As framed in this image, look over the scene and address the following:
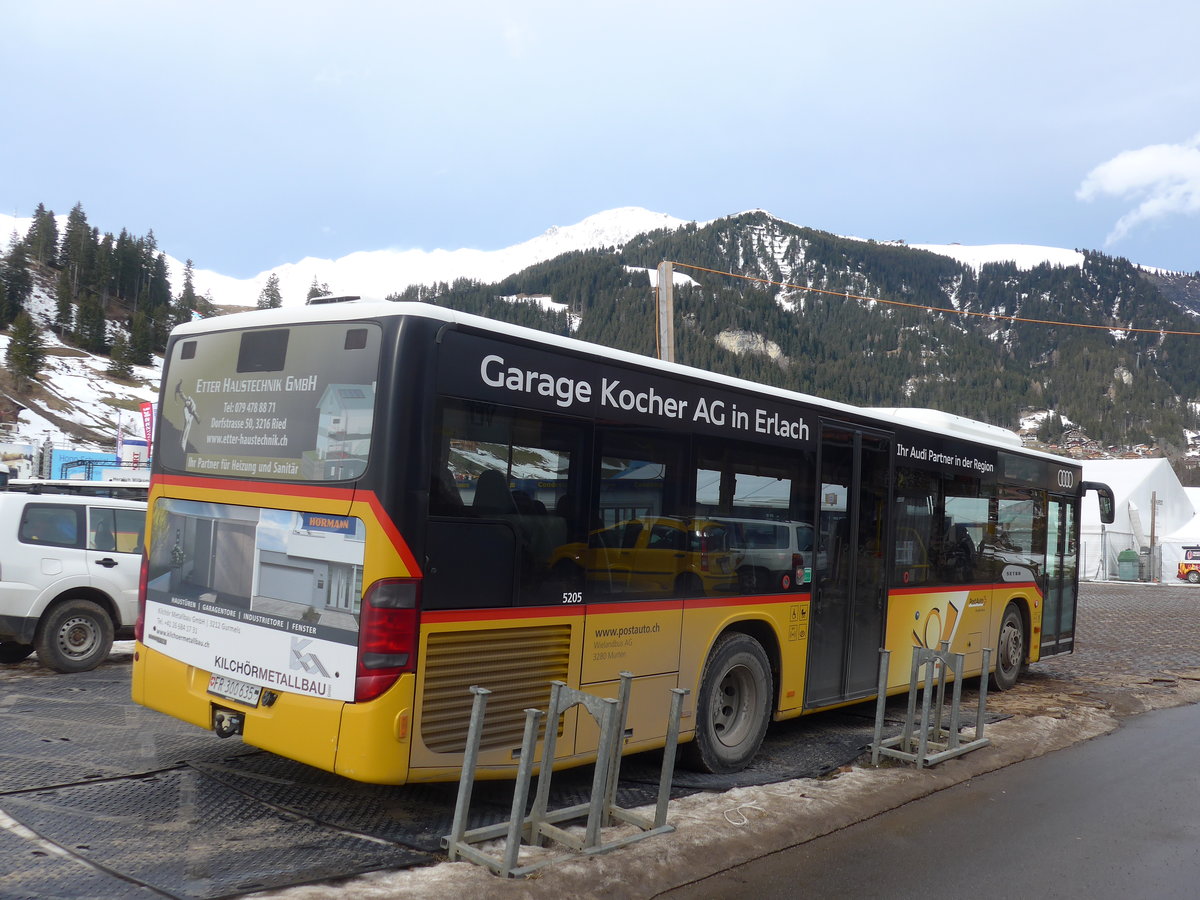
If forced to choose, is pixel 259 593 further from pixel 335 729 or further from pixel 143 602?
pixel 143 602

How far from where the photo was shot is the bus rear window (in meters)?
4.94

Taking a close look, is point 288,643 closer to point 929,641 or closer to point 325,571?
point 325,571

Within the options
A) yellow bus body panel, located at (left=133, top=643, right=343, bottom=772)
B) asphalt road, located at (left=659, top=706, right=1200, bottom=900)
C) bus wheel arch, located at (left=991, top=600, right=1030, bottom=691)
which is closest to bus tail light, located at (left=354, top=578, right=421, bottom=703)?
yellow bus body panel, located at (left=133, top=643, right=343, bottom=772)

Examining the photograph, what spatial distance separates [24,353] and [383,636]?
349 ft

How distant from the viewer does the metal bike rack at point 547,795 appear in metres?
4.49

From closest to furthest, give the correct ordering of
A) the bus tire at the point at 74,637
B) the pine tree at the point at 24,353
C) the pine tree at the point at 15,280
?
the bus tire at the point at 74,637 → the pine tree at the point at 24,353 → the pine tree at the point at 15,280

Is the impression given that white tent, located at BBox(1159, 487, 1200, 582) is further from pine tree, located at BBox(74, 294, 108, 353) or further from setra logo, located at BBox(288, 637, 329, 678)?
pine tree, located at BBox(74, 294, 108, 353)

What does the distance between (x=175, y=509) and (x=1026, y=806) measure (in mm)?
5919

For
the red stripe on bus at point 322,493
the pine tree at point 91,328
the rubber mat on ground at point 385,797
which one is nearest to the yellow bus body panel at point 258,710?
the rubber mat on ground at point 385,797

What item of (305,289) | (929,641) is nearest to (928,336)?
(305,289)

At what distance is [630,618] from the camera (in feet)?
19.6

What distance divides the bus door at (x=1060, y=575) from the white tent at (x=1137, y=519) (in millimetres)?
31397

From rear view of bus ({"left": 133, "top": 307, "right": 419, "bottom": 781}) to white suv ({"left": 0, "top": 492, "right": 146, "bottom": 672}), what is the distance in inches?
147

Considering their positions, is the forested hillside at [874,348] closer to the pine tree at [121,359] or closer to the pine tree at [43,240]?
the pine tree at [121,359]
